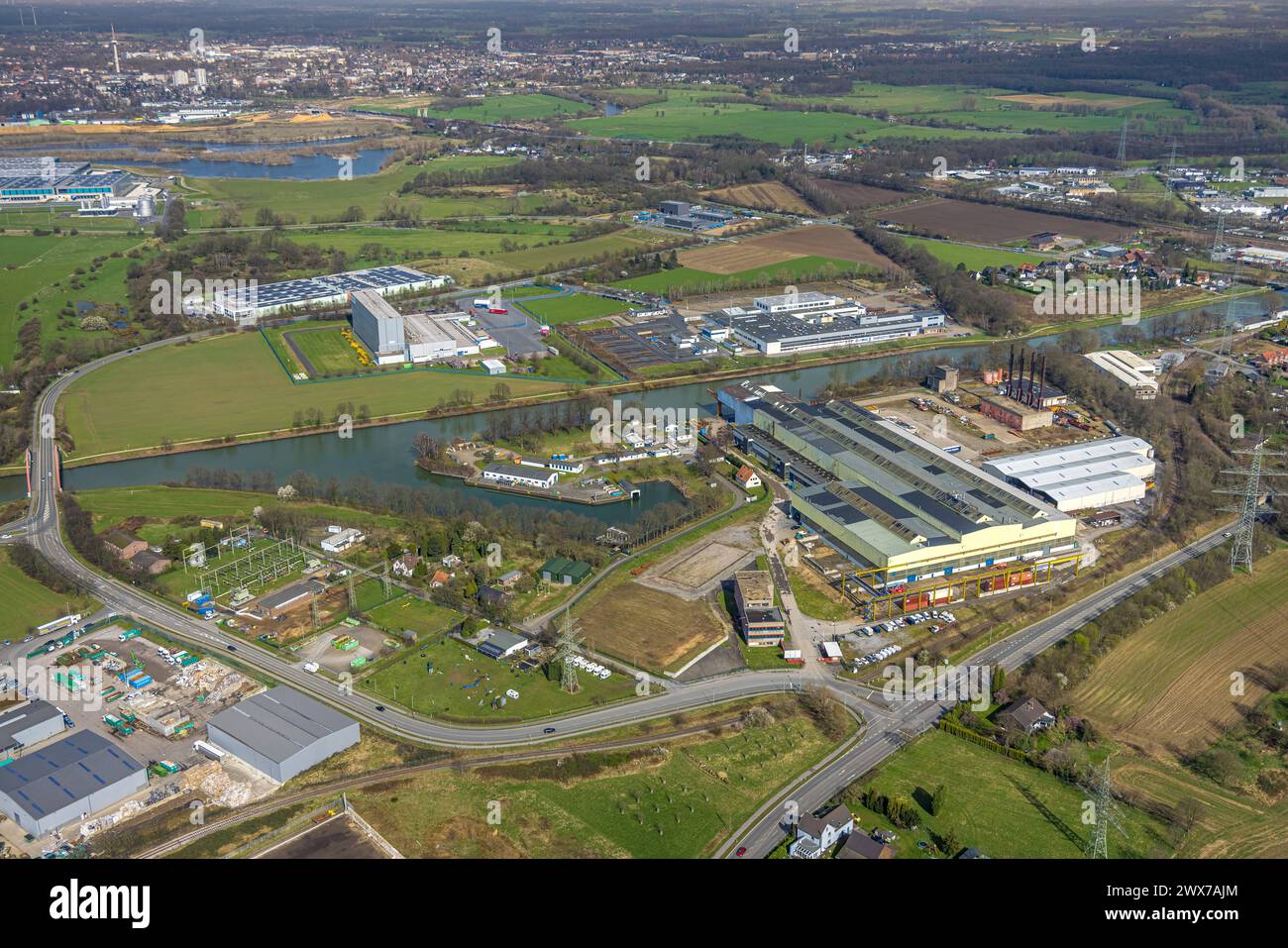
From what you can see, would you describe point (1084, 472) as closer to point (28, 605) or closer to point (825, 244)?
point (28, 605)

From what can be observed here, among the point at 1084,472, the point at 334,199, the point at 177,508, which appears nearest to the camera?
the point at 177,508

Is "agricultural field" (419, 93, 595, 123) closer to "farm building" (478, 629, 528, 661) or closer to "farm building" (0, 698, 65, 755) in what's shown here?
"farm building" (478, 629, 528, 661)

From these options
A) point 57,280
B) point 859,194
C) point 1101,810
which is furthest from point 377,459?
point 859,194

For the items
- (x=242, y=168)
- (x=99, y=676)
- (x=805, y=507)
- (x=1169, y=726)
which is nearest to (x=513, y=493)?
(x=805, y=507)

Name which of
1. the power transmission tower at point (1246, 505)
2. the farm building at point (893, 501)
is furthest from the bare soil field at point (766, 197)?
the power transmission tower at point (1246, 505)

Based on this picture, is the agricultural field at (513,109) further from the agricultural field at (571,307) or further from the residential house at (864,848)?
the residential house at (864,848)
